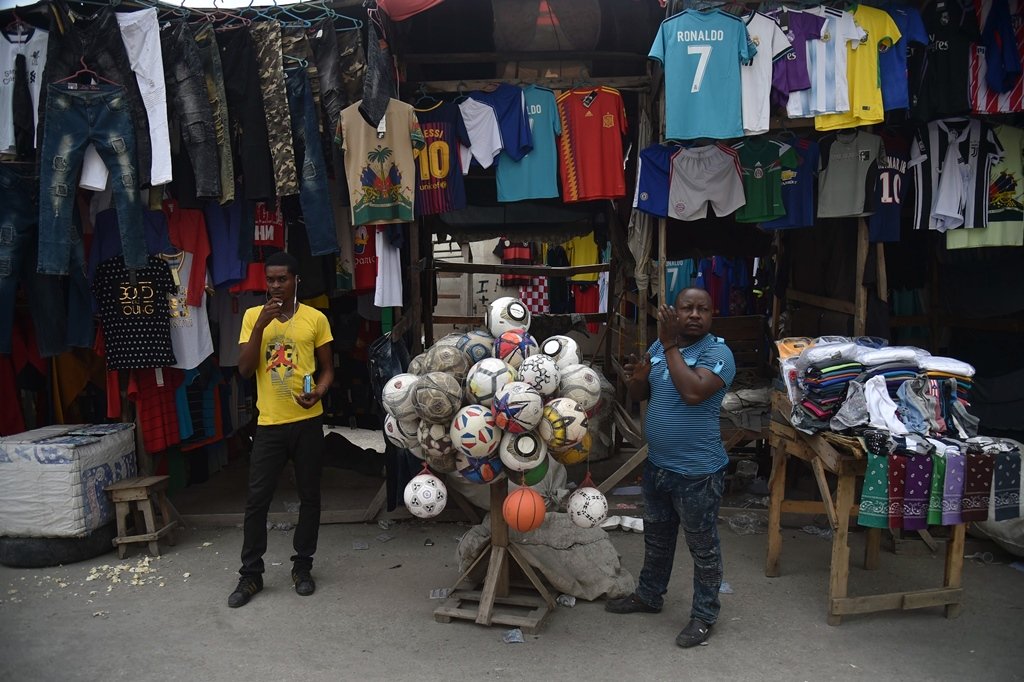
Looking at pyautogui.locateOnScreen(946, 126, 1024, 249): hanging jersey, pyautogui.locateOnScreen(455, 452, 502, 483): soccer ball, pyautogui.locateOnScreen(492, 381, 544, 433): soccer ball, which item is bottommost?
pyautogui.locateOnScreen(455, 452, 502, 483): soccer ball

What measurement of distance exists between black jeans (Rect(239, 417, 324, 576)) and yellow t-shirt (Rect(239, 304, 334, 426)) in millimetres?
84

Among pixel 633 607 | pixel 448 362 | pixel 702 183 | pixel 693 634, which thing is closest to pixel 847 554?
pixel 693 634

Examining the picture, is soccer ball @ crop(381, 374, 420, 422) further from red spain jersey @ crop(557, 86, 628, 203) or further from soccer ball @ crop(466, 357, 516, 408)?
red spain jersey @ crop(557, 86, 628, 203)

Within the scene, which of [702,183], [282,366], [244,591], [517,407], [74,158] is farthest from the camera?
[702,183]

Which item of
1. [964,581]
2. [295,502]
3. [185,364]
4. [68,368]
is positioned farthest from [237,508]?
[964,581]

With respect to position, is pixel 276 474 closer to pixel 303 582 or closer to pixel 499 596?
pixel 303 582

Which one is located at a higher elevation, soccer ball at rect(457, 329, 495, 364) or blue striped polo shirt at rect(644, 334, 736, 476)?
soccer ball at rect(457, 329, 495, 364)

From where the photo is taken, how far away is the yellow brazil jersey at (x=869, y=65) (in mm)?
5734

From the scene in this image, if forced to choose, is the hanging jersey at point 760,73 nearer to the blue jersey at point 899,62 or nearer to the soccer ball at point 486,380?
the blue jersey at point 899,62

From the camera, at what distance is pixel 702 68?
5.72 meters

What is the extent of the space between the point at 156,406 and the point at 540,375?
383cm

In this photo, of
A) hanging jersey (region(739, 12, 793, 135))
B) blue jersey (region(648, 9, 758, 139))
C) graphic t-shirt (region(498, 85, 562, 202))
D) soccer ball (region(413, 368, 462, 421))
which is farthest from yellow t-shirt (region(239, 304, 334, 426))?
hanging jersey (region(739, 12, 793, 135))

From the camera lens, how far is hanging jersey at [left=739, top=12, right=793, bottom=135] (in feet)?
18.9

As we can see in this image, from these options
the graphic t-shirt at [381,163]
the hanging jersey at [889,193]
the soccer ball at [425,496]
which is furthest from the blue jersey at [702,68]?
the soccer ball at [425,496]
